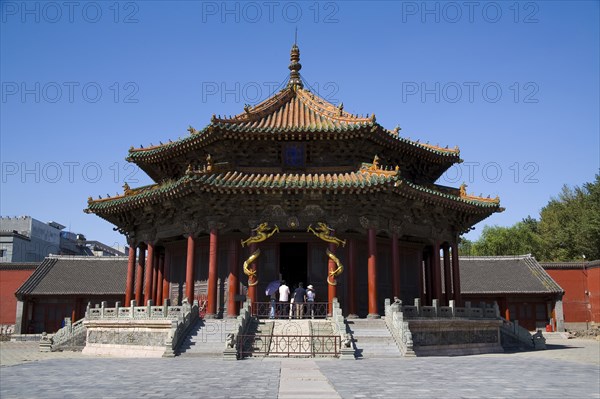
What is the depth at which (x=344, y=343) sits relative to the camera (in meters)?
18.2

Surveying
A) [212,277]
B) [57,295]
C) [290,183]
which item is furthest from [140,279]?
[57,295]

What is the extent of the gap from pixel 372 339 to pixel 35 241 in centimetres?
6127

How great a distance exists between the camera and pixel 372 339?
1989cm

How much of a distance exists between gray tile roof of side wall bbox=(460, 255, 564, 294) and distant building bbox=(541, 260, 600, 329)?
6.06 ft

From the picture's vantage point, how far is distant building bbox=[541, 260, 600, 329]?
44062 millimetres

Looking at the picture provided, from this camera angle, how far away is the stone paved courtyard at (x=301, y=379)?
10.7 m

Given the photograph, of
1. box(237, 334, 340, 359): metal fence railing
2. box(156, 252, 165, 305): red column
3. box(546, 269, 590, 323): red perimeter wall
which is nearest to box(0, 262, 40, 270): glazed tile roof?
box(156, 252, 165, 305): red column

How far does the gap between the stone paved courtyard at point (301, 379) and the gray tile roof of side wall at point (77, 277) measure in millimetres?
26969

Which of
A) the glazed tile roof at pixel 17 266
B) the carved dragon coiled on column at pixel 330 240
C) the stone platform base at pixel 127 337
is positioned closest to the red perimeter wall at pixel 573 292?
the carved dragon coiled on column at pixel 330 240

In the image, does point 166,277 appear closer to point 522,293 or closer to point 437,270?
point 437,270

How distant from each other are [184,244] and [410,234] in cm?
Result: 1097

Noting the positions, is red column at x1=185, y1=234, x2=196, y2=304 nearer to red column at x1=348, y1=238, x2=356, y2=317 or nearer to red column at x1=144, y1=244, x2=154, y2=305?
red column at x1=144, y1=244, x2=154, y2=305

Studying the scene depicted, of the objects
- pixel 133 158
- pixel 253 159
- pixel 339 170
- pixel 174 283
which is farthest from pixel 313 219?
pixel 133 158

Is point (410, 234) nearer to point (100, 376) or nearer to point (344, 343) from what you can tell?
point (344, 343)
